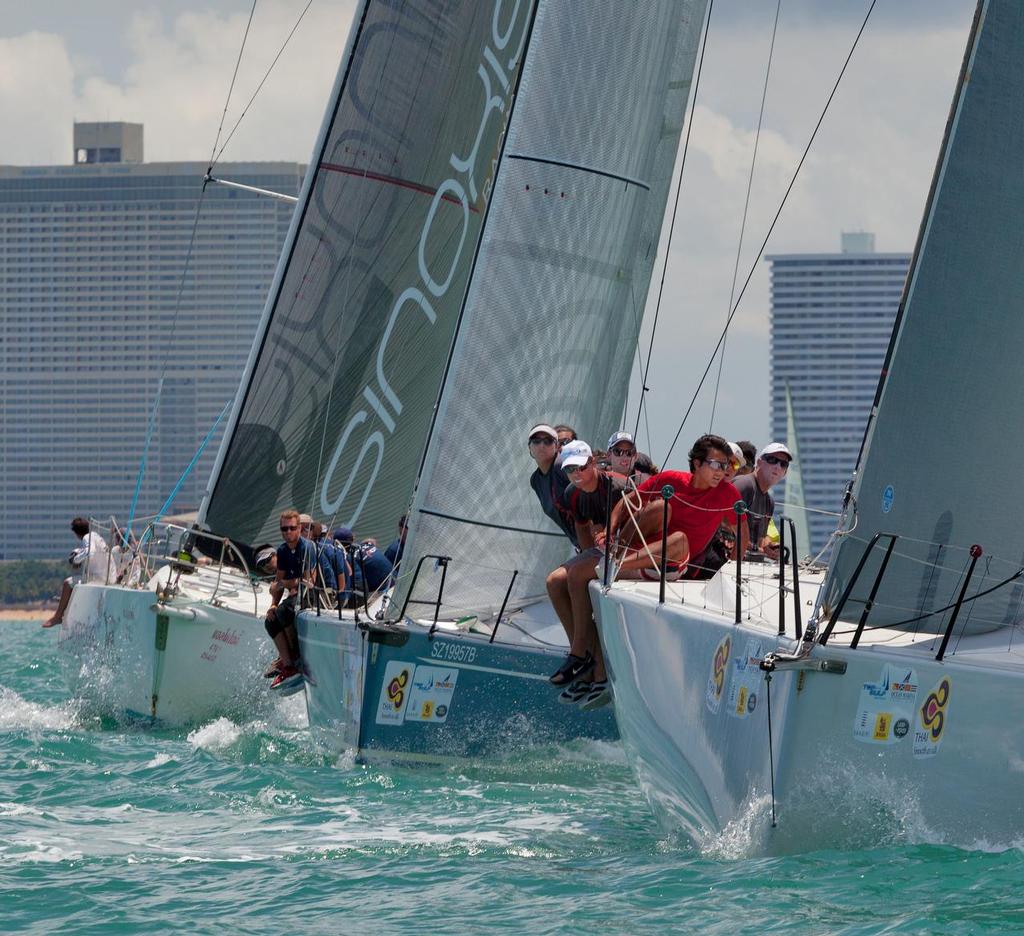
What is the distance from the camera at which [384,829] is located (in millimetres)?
6258

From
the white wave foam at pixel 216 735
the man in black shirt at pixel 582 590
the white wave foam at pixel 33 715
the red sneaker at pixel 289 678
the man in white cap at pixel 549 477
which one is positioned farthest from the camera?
the white wave foam at pixel 33 715

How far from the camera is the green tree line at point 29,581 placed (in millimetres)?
100625

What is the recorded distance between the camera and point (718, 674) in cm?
518

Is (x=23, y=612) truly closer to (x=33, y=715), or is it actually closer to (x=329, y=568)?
(x=33, y=715)

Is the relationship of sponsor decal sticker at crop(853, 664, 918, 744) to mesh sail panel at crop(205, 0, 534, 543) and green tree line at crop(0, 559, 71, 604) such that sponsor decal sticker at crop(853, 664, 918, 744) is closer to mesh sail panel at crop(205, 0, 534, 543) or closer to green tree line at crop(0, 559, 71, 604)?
mesh sail panel at crop(205, 0, 534, 543)

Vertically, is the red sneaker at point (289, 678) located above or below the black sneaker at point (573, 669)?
below

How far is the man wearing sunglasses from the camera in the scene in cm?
862

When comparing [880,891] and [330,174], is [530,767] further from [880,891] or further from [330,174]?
[330,174]

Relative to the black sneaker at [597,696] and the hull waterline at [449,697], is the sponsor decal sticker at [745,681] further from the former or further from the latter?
the hull waterline at [449,697]

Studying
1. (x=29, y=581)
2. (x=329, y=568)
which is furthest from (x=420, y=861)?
(x=29, y=581)

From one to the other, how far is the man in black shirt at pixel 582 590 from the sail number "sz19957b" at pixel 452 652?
1.66 feet

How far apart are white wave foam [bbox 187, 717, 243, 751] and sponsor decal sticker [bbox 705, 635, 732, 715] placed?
415 cm

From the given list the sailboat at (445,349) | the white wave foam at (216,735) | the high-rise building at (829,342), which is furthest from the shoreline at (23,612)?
the white wave foam at (216,735)

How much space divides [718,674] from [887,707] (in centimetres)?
59
